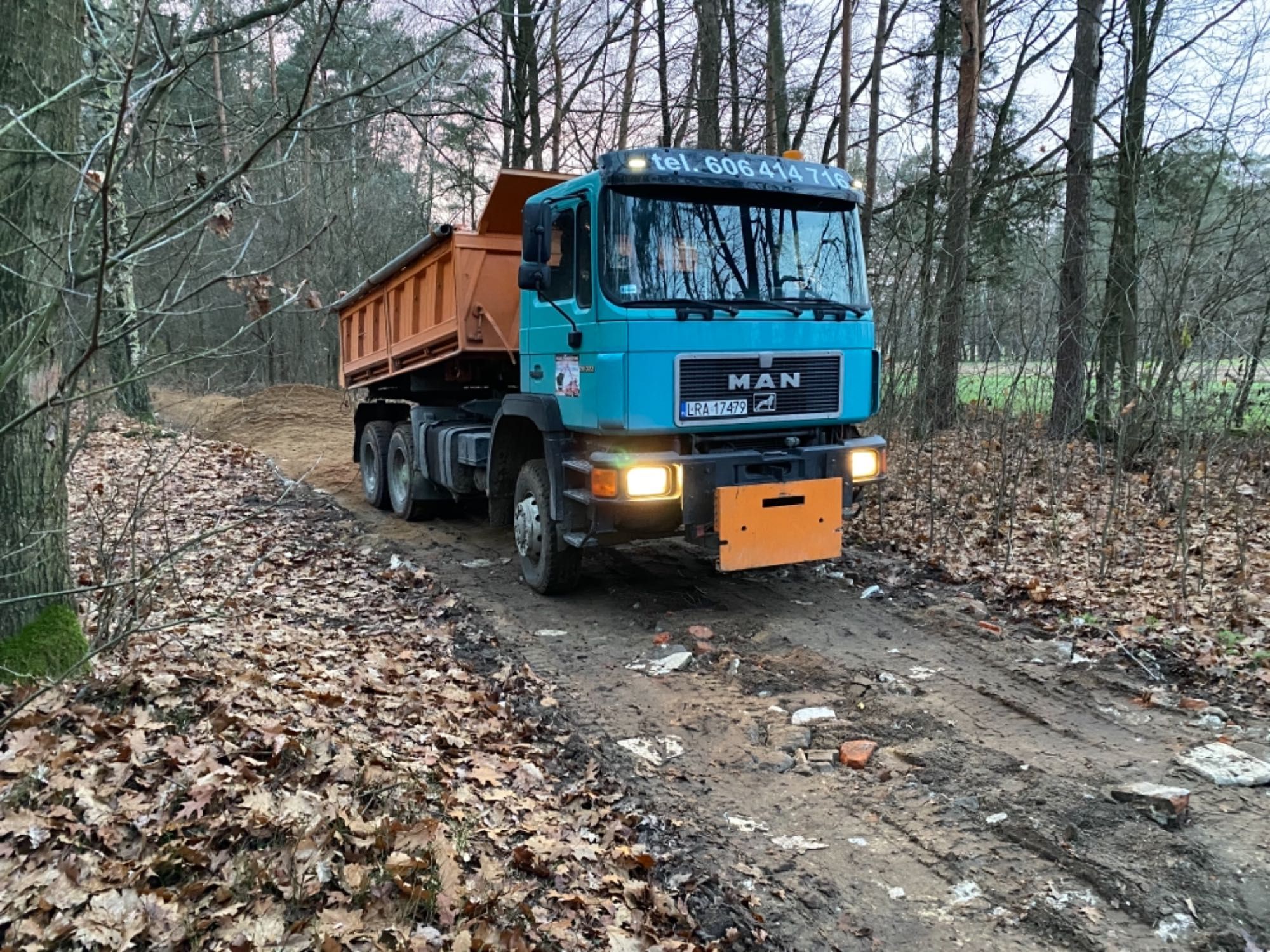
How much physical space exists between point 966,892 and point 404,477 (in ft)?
24.2

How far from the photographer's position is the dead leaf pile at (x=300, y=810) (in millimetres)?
2469

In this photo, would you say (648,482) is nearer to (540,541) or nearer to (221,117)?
(540,541)

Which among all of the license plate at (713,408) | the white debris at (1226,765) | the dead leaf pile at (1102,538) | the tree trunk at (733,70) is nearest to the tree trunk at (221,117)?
the license plate at (713,408)

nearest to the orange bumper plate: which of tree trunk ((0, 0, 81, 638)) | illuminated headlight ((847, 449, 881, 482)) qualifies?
illuminated headlight ((847, 449, 881, 482))

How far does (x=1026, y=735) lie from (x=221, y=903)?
11.1 feet

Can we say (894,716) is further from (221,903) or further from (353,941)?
(221,903)

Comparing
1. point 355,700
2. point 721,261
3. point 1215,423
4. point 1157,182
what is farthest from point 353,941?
point 1157,182

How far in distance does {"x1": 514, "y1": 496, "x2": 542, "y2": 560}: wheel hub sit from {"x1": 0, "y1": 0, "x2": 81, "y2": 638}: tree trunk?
3.14 meters

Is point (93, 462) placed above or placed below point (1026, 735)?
above

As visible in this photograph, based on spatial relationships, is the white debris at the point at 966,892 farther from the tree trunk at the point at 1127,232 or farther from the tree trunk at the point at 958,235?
the tree trunk at the point at 1127,232

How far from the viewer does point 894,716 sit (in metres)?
4.23

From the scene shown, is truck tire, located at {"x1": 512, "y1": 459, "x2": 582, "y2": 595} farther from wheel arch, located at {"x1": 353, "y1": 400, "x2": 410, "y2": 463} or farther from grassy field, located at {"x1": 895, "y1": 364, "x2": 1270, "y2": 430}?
grassy field, located at {"x1": 895, "y1": 364, "x2": 1270, "y2": 430}

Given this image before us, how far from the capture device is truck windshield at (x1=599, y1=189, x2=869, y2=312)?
17.5ft

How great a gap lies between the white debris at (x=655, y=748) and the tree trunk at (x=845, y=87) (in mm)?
10909
